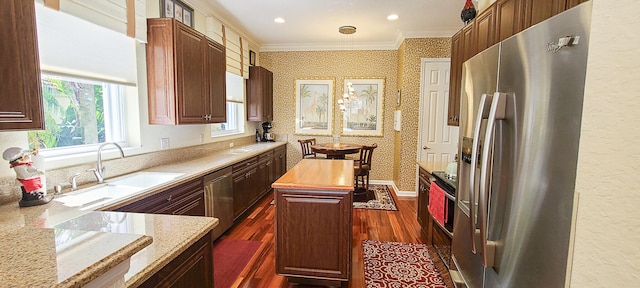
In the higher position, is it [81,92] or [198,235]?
[81,92]

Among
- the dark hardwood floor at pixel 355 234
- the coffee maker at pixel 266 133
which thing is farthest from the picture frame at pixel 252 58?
the dark hardwood floor at pixel 355 234

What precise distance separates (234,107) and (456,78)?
144 inches

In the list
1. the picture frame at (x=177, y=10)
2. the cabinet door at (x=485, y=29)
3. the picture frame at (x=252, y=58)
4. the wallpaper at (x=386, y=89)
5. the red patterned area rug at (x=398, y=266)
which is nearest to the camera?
the cabinet door at (x=485, y=29)

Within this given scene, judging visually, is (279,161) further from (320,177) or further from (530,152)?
(530,152)

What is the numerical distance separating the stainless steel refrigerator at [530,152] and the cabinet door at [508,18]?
0.69m

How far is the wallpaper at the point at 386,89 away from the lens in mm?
4957

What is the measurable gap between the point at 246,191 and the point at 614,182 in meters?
3.73

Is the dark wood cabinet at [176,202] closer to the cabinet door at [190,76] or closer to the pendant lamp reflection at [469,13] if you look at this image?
the cabinet door at [190,76]

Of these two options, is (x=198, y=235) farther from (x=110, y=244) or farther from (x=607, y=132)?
(x=607, y=132)

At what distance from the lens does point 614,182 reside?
1.82ft

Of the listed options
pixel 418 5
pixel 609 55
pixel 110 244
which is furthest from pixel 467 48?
pixel 110 244

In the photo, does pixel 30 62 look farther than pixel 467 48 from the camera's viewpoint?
No

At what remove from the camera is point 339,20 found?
435 cm

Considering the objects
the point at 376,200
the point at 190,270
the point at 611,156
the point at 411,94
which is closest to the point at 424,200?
the point at 376,200
